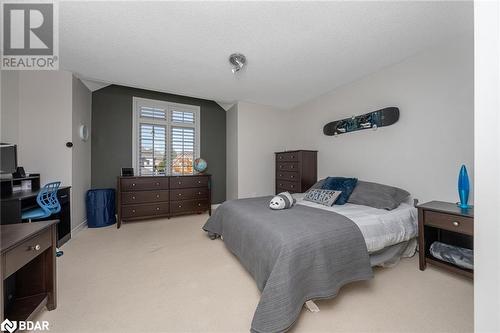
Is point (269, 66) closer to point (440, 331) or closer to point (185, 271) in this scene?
point (185, 271)

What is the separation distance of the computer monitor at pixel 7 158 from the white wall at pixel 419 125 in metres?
4.59

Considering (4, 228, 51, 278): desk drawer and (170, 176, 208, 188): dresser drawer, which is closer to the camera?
(4, 228, 51, 278): desk drawer

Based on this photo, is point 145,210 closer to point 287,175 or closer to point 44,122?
point 44,122

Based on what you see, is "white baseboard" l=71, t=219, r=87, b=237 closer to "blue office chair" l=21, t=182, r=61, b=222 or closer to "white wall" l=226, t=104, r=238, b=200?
"blue office chair" l=21, t=182, r=61, b=222

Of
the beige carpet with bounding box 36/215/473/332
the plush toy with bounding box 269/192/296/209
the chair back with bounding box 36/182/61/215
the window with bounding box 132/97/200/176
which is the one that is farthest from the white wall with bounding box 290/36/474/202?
the chair back with bounding box 36/182/61/215

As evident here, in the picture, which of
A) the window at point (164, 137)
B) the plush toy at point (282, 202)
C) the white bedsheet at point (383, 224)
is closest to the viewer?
the white bedsheet at point (383, 224)

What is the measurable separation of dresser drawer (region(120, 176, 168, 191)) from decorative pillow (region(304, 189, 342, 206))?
2.71m

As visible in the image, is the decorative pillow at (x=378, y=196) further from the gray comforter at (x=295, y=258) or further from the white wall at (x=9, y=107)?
the white wall at (x=9, y=107)

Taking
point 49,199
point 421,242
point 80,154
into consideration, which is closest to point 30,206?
point 49,199

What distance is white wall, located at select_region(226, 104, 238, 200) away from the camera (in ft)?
14.0

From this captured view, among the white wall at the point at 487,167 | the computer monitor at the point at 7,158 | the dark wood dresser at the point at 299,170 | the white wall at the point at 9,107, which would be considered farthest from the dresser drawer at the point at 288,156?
the white wall at the point at 9,107

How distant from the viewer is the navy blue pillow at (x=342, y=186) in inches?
103

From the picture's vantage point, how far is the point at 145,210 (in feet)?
11.5

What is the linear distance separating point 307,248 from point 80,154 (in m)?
3.81
